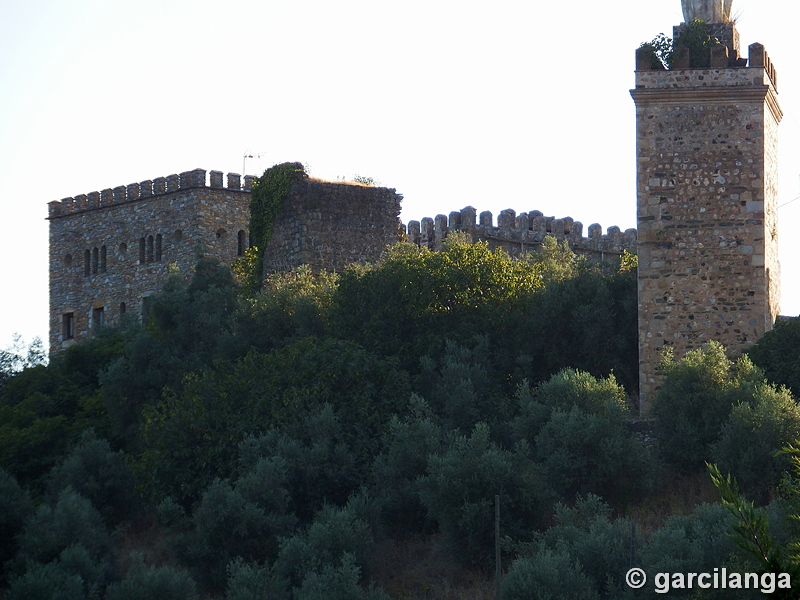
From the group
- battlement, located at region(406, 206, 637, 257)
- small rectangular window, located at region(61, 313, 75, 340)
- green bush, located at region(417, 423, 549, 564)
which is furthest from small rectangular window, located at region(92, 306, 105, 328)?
green bush, located at region(417, 423, 549, 564)

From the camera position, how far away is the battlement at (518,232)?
99.2 feet

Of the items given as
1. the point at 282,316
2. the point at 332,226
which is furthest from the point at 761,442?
the point at 332,226

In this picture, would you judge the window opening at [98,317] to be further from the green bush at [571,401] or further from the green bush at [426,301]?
the green bush at [571,401]

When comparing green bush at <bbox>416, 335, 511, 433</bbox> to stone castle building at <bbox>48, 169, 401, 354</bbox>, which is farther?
stone castle building at <bbox>48, 169, 401, 354</bbox>

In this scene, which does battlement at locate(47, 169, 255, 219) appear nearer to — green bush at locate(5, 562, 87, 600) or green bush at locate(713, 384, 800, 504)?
green bush at locate(5, 562, 87, 600)

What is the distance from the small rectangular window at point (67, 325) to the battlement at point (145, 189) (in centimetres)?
288

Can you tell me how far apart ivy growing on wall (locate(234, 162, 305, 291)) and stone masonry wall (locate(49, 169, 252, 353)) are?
2.45 metres

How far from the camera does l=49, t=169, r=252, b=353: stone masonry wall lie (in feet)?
103

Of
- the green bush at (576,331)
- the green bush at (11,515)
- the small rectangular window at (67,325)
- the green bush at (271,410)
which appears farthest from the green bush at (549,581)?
the small rectangular window at (67,325)

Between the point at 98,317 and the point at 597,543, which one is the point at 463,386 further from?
the point at 98,317

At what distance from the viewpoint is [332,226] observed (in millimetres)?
27078

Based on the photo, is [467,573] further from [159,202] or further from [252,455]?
[159,202]

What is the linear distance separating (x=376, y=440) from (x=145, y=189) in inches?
575

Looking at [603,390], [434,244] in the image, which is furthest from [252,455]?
[434,244]
